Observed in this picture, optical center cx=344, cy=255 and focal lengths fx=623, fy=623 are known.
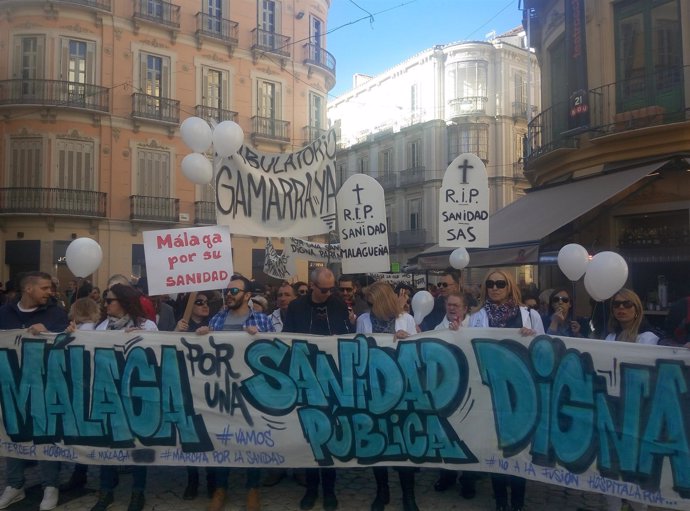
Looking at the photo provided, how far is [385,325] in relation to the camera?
5301mm

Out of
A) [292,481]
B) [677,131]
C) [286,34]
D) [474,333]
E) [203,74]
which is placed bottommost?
[292,481]

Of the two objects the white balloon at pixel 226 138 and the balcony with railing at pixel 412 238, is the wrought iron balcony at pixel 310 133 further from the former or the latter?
the white balloon at pixel 226 138

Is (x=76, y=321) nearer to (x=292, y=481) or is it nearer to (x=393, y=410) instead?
(x=292, y=481)

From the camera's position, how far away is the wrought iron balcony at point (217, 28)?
2469 centimetres

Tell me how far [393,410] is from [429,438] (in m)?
0.35

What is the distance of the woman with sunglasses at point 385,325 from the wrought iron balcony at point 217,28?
72.2 ft

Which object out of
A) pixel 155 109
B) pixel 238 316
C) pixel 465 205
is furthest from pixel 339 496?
pixel 155 109

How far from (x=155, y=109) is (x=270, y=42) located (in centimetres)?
608

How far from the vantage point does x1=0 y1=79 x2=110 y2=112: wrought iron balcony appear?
22.0 m

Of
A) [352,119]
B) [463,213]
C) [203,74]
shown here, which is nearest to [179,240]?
[463,213]

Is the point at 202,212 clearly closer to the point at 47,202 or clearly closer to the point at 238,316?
the point at 47,202

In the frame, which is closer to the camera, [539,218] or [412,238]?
[539,218]

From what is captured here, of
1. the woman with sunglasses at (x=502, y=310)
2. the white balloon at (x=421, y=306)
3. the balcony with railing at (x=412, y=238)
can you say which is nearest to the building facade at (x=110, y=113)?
the balcony with railing at (x=412, y=238)

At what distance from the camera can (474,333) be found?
4996mm
